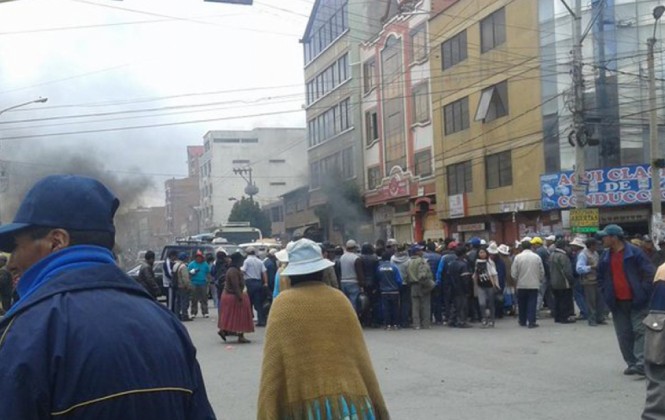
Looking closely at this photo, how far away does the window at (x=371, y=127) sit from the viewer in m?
46.0

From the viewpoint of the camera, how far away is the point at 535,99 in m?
30.0

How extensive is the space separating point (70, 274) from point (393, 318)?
13.8 m

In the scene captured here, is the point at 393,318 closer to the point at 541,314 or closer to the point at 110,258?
the point at 541,314

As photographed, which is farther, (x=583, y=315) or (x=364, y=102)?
(x=364, y=102)

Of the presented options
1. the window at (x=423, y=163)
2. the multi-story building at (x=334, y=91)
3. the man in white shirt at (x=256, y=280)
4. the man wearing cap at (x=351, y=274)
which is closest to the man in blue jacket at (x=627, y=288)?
the man wearing cap at (x=351, y=274)

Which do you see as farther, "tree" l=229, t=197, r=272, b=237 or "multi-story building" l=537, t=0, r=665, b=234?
"tree" l=229, t=197, r=272, b=237

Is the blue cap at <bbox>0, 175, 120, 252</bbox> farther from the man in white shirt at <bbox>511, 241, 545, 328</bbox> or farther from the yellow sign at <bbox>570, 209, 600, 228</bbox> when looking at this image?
the yellow sign at <bbox>570, 209, 600, 228</bbox>

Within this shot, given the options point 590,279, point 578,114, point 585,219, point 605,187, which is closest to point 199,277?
point 590,279

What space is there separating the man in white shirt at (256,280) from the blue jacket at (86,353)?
564 inches

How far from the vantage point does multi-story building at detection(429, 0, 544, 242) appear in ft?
99.6

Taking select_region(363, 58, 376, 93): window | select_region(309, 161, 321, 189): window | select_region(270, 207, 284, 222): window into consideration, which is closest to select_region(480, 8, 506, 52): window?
select_region(363, 58, 376, 93): window

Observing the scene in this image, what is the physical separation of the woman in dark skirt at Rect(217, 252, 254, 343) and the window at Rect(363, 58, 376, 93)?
3322cm

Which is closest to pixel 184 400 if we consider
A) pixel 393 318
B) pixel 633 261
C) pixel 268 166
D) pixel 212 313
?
pixel 633 261

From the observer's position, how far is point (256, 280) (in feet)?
54.0
